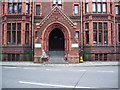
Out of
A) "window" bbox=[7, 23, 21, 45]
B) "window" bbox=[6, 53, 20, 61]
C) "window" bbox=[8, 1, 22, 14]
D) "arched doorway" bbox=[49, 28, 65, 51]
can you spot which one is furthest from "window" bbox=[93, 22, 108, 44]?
"window" bbox=[6, 53, 20, 61]

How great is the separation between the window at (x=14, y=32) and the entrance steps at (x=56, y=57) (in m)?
5.17

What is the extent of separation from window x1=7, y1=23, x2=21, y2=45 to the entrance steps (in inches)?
203

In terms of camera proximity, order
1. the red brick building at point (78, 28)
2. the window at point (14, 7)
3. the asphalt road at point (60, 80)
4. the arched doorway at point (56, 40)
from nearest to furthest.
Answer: the asphalt road at point (60, 80), the red brick building at point (78, 28), the window at point (14, 7), the arched doorway at point (56, 40)

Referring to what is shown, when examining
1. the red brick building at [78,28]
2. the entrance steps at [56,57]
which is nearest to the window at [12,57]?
the red brick building at [78,28]

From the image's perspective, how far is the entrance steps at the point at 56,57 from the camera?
65.5ft

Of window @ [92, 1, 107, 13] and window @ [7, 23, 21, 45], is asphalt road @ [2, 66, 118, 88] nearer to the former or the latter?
window @ [7, 23, 21, 45]

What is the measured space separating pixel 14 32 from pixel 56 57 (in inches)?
283

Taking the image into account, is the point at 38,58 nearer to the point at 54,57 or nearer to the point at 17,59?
the point at 54,57

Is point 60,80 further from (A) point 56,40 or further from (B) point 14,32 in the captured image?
(B) point 14,32

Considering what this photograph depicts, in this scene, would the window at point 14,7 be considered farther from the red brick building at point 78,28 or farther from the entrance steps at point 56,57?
the entrance steps at point 56,57

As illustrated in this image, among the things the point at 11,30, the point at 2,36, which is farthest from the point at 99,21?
the point at 2,36

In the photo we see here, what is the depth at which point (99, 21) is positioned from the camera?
73.8ft

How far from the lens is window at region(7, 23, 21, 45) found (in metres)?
22.6

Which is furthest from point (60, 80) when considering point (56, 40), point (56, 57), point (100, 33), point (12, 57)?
point (12, 57)
